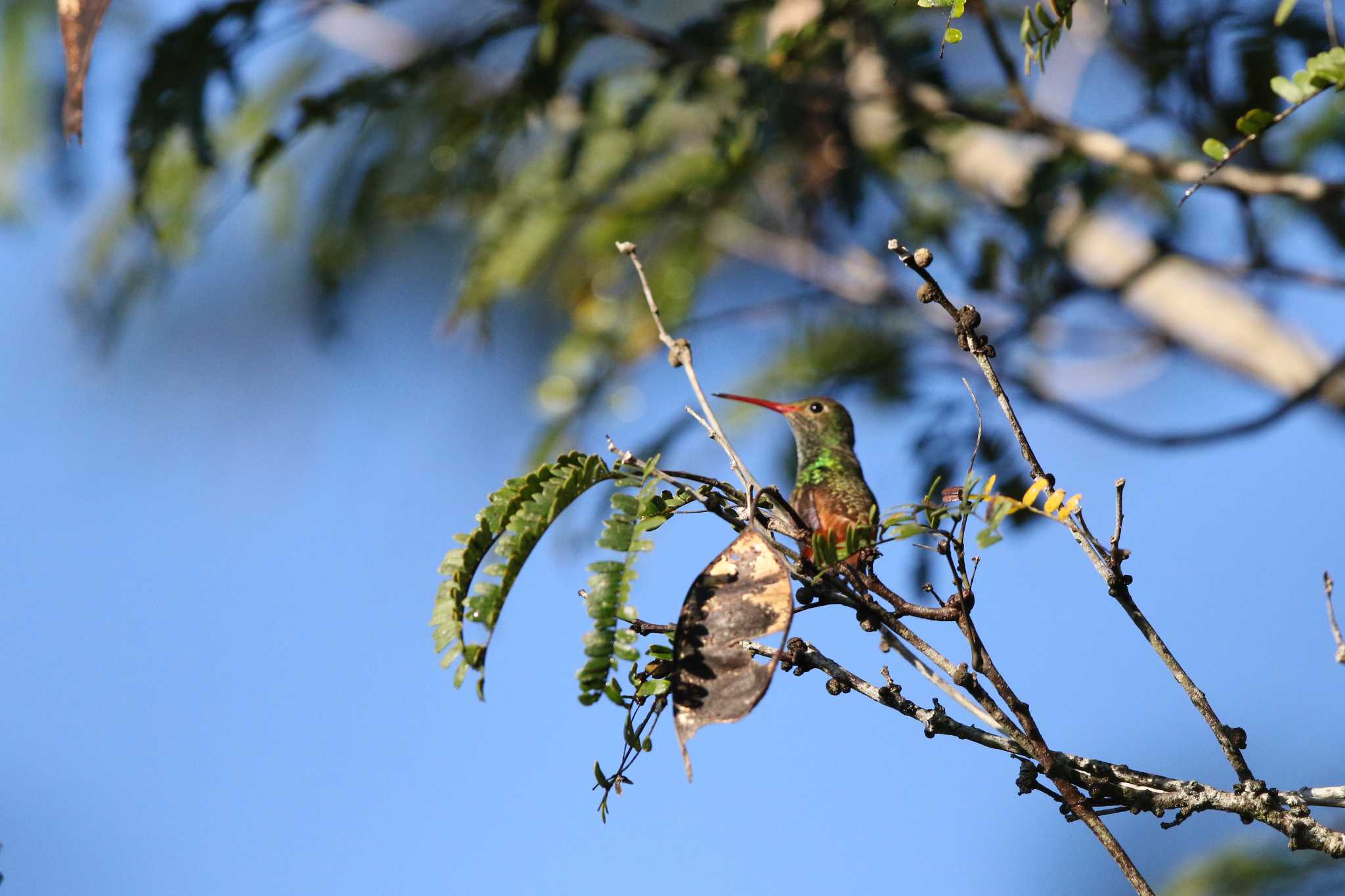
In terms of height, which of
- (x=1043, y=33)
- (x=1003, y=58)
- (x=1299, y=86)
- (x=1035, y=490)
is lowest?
(x=1035, y=490)

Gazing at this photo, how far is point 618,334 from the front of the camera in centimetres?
425

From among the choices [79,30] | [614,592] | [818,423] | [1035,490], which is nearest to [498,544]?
[614,592]

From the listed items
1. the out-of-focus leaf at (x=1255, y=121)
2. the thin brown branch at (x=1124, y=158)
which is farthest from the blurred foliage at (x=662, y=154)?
the out-of-focus leaf at (x=1255, y=121)

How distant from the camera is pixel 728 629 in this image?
1.65 metres

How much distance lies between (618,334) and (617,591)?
2.63 meters

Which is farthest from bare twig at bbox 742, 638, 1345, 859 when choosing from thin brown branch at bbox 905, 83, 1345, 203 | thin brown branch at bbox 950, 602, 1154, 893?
thin brown branch at bbox 905, 83, 1345, 203

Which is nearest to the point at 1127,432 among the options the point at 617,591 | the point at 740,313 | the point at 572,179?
the point at 740,313

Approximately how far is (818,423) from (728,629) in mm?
1754

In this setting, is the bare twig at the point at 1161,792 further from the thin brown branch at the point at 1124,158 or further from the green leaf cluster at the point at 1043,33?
the thin brown branch at the point at 1124,158

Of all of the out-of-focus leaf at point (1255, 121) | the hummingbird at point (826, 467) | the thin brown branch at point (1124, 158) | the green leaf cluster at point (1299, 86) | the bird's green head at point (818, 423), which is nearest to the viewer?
the green leaf cluster at point (1299, 86)

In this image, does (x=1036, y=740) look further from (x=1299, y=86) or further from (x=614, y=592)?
(x=1299, y=86)

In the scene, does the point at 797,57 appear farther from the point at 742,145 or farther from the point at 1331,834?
the point at 1331,834

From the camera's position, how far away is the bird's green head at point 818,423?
3.25 m

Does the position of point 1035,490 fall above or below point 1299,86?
below
